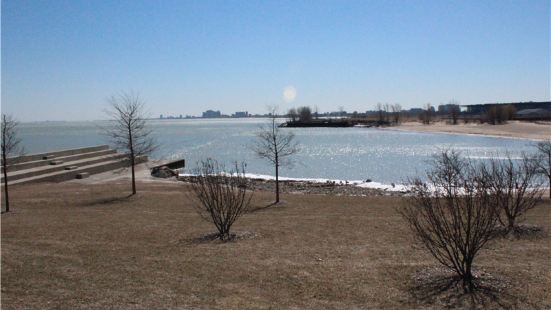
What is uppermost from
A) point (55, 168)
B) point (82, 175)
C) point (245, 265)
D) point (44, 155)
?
point (44, 155)

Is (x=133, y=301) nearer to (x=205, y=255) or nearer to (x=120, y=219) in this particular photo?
→ (x=205, y=255)

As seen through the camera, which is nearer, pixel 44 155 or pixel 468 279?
pixel 468 279

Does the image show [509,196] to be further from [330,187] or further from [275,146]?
[330,187]

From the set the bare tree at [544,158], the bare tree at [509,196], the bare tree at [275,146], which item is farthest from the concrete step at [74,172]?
the bare tree at [544,158]

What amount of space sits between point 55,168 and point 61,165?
1367 mm

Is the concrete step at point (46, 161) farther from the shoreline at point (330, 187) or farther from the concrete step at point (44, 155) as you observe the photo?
the shoreline at point (330, 187)

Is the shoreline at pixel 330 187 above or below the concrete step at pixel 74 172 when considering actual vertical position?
below

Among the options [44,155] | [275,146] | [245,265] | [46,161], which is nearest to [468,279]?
[245,265]

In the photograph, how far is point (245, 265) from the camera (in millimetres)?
9141

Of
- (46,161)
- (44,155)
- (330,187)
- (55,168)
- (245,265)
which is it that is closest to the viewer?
(245,265)

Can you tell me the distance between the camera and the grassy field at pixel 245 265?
23.6ft

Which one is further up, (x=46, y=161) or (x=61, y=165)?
(x=46, y=161)

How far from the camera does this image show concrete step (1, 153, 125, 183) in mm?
28834

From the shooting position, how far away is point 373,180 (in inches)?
1312
